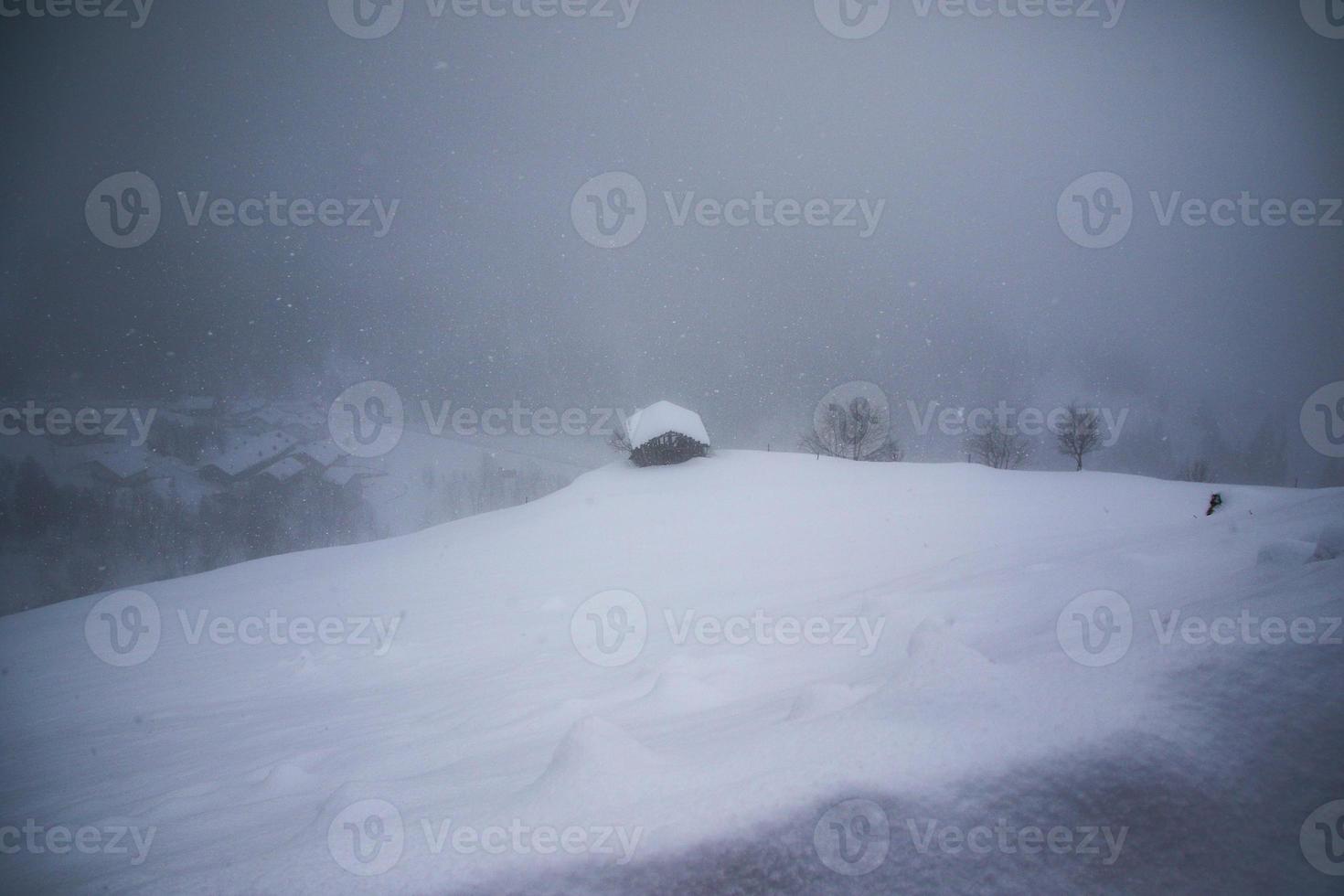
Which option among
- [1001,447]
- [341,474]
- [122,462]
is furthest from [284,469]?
[1001,447]

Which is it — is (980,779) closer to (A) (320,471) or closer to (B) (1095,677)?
(B) (1095,677)

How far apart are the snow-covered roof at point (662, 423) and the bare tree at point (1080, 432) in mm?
24476

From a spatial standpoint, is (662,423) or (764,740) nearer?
(764,740)

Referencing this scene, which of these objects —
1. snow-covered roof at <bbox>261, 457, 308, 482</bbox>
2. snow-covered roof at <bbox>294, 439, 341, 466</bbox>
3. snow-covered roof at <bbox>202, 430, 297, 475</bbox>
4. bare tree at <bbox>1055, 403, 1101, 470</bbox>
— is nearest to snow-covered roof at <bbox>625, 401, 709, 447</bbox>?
bare tree at <bbox>1055, 403, 1101, 470</bbox>

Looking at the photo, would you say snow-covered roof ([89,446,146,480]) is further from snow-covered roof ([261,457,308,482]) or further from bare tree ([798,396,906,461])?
bare tree ([798,396,906,461])

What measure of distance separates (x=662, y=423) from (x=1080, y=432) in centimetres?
2806

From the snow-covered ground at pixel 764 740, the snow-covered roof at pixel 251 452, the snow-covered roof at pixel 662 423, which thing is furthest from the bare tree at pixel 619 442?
the snow-covered roof at pixel 251 452

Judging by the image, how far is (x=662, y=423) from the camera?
30.1 metres

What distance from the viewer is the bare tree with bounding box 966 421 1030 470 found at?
142 ft

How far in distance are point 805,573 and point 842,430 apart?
27272 mm

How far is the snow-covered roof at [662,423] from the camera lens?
2989cm

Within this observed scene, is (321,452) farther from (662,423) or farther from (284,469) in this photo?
(662,423)

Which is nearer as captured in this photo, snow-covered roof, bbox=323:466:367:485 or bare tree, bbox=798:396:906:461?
bare tree, bbox=798:396:906:461

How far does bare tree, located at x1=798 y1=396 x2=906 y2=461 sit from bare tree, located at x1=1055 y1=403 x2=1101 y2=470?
10.9 m
